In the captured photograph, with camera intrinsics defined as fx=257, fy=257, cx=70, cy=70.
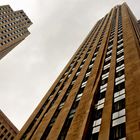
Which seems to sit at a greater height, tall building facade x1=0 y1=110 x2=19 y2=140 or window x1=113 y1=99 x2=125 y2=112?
window x1=113 y1=99 x2=125 y2=112

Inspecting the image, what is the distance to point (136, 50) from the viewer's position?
37.8 meters

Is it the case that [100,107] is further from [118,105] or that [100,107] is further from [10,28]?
[10,28]

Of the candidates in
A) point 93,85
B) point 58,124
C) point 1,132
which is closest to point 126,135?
point 58,124

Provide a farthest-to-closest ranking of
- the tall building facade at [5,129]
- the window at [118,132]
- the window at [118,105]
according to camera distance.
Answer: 1. the tall building facade at [5,129]
2. the window at [118,105]
3. the window at [118,132]

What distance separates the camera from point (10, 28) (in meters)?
103

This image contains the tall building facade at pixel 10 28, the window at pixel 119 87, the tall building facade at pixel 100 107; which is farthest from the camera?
the tall building facade at pixel 10 28

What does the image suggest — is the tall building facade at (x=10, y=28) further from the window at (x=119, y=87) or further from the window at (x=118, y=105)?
the window at (x=118, y=105)

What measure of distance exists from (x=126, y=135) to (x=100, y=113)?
7571 mm

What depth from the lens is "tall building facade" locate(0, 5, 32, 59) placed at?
94.4 meters

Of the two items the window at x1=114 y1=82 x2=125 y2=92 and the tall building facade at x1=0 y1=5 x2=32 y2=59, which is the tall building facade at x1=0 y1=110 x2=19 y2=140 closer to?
the tall building facade at x1=0 y1=5 x2=32 y2=59

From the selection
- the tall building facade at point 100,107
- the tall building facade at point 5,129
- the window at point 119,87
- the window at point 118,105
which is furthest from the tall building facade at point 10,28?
the window at point 118,105

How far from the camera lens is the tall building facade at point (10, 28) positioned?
94.4 m

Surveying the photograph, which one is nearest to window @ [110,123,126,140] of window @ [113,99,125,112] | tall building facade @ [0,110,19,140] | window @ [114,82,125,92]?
window @ [113,99,125,112]

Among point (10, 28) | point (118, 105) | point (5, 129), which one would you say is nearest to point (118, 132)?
point (118, 105)
